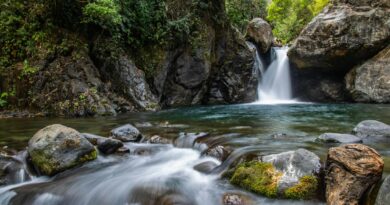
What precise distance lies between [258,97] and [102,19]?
931 cm

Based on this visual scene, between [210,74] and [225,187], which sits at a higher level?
[210,74]

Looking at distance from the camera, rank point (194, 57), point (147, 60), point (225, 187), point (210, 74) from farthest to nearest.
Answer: point (210, 74) < point (194, 57) < point (147, 60) < point (225, 187)

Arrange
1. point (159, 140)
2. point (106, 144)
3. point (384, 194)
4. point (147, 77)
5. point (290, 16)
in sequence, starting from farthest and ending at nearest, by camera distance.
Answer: point (290, 16) < point (147, 77) < point (159, 140) < point (106, 144) < point (384, 194)

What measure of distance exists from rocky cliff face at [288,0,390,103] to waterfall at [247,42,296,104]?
150 centimetres

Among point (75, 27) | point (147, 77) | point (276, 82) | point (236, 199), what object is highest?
point (75, 27)

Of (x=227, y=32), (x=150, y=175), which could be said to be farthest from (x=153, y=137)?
(x=227, y=32)

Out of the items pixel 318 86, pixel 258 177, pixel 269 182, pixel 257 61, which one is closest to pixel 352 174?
pixel 269 182

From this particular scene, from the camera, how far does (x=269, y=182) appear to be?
5.10 m

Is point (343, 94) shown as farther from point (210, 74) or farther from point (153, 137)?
point (153, 137)

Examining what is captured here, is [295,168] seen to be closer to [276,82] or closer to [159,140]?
[159,140]

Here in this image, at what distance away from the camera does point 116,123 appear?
402 inches

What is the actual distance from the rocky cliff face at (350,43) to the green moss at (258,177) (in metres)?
12.8

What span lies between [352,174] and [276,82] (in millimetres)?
15394

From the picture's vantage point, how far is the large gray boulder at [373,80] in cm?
1608
